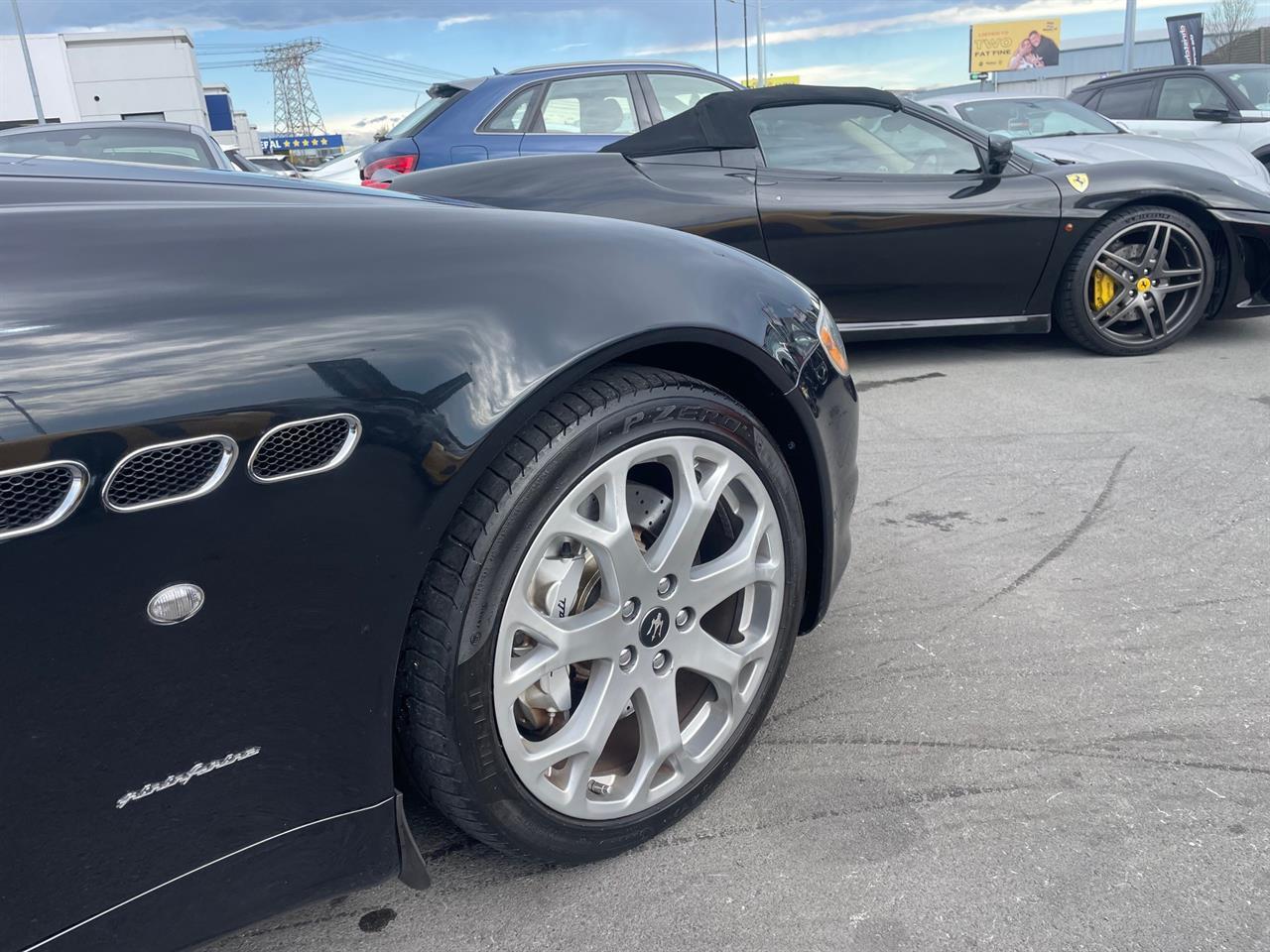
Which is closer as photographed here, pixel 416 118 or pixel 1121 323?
pixel 1121 323

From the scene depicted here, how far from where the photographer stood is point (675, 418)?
168cm

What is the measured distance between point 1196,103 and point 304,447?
11.5 metres

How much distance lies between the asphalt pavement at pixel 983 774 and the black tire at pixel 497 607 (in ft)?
0.66

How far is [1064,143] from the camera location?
718cm

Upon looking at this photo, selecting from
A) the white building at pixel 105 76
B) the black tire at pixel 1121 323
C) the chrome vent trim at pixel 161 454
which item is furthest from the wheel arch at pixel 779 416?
the white building at pixel 105 76

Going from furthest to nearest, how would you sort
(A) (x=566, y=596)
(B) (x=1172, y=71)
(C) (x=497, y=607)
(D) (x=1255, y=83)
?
(D) (x=1255, y=83) → (B) (x=1172, y=71) → (A) (x=566, y=596) → (C) (x=497, y=607)

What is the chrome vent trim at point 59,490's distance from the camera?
3.39 feet

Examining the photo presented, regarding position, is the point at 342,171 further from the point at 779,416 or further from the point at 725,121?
the point at 779,416

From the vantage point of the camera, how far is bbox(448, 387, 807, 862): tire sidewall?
146cm

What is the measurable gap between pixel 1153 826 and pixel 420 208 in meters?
1.71

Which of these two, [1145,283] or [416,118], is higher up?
[416,118]

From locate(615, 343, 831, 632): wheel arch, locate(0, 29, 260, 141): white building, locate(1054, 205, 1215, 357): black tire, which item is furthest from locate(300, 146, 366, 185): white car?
locate(0, 29, 260, 141): white building

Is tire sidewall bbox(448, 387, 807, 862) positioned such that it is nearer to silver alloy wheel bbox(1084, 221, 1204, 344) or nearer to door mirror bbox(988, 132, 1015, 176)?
door mirror bbox(988, 132, 1015, 176)

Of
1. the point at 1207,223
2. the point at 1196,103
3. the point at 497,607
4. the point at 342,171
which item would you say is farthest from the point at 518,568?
the point at 1196,103
